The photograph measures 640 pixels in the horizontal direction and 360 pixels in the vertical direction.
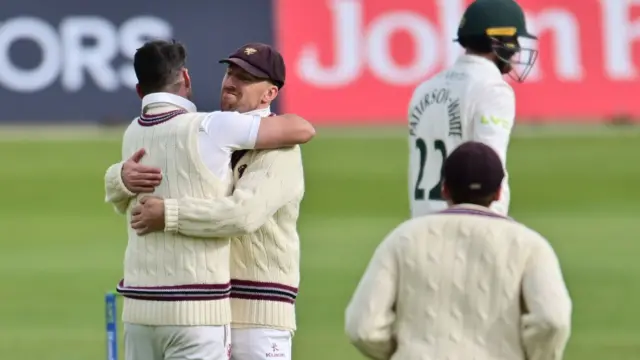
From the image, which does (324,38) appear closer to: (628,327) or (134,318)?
(628,327)

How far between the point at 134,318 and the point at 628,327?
5629 millimetres

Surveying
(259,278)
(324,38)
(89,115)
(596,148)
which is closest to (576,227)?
(596,148)

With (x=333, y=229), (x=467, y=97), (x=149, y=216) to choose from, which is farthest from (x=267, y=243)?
(x=333, y=229)

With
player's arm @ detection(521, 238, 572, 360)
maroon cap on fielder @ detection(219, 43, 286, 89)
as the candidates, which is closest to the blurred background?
maroon cap on fielder @ detection(219, 43, 286, 89)

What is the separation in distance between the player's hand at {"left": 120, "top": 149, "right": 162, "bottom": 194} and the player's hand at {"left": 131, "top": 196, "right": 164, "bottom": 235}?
0.16 ft

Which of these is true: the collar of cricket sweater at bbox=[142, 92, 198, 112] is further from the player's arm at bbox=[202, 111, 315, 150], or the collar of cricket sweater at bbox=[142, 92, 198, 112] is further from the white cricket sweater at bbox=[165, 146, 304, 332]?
the white cricket sweater at bbox=[165, 146, 304, 332]

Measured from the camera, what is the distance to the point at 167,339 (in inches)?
189

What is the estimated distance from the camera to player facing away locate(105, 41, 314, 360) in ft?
15.7

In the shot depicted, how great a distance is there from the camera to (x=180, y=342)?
4.80m

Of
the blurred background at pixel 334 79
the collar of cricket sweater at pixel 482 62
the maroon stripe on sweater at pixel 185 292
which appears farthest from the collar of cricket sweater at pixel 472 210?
the blurred background at pixel 334 79

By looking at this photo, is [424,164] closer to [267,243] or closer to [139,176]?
[267,243]

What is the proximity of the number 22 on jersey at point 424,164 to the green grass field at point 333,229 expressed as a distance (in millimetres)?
3346

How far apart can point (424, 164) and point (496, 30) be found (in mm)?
556

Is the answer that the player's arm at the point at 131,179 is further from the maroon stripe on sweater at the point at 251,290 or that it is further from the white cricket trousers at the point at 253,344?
the white cricket trousers at the point at 253,344
